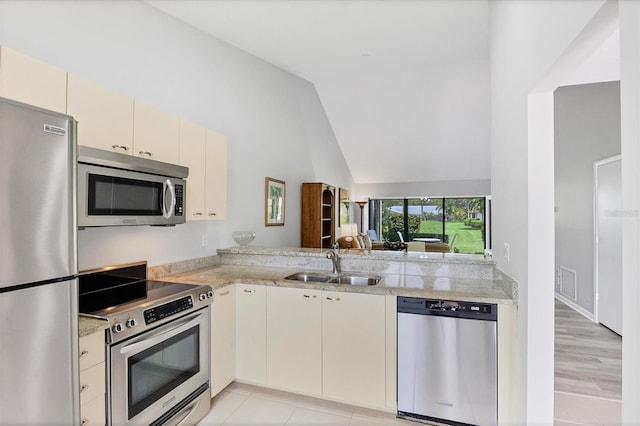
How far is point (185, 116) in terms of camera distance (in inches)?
112

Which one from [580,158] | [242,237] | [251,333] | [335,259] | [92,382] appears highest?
[580,158]

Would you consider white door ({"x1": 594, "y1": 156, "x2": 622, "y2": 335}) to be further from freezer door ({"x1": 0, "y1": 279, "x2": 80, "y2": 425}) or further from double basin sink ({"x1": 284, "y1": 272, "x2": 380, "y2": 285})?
freezer door ({"x1": 0, "y1": 279, "x2": 80, "y2": 425})

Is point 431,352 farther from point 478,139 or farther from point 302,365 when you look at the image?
point 478,139

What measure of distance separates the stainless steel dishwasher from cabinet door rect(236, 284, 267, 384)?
40.3 inches

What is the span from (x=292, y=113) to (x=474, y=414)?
4.26 m

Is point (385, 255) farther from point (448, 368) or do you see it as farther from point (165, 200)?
point (165, 200)

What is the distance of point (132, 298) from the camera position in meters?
1.91

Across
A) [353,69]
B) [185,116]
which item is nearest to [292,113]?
[353,69]

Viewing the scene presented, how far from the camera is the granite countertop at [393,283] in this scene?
6.77 ft

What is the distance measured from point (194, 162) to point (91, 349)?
4.75 ft

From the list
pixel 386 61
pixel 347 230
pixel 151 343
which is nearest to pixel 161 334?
pixel 151 343

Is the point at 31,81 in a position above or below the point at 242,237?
above

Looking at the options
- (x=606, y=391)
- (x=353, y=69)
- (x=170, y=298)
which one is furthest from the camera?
(x=353, y=69)

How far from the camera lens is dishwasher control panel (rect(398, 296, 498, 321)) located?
6.55ft
